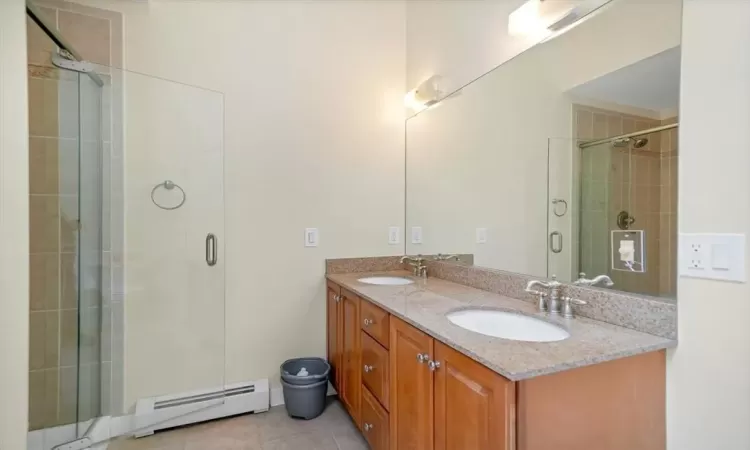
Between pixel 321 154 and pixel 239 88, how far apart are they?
63 cm

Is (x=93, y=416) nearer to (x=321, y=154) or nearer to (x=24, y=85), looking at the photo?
(x=24, y=85)

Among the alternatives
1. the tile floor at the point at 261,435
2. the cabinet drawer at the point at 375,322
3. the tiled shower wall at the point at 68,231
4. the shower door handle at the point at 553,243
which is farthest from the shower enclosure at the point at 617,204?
the tiled shower wall at the point at 68,231

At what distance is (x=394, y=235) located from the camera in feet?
8.55

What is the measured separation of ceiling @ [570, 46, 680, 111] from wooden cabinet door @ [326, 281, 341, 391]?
1606mm

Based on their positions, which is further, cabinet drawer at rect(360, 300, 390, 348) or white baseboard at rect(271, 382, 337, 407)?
white baseboard at rect(271, 382, 337, 407)

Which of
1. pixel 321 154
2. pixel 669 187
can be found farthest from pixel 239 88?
pixel 669 187

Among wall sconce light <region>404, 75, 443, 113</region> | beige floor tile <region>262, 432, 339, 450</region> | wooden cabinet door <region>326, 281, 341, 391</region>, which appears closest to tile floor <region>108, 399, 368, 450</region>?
beige floor tile <region>262, 432, 339, 450</region>

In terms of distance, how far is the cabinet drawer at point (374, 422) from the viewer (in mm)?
1556

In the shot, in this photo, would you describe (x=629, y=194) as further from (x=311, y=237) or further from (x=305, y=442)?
(x=305, y=442)

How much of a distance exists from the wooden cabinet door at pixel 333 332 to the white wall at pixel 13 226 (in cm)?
137

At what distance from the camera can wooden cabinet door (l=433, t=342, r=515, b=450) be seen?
88 centimetres

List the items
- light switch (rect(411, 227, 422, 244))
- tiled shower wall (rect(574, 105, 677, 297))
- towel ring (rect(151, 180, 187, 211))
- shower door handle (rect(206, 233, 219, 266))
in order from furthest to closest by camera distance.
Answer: light switch (rect(411, 227, 422, 244)), shower door handle (rect(206, 233, 219, 266)), towel ring (rect(151, 180, 187, 211)), tiled shower wall (rect(574, 105, 677, 297))

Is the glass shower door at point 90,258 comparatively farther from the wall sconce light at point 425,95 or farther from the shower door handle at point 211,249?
the wall sconce light at point 425,95

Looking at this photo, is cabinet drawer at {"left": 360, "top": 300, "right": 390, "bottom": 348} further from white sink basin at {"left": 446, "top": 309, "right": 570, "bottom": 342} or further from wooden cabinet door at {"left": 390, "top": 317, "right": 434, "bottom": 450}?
white sink basin at {"left": 446, "top": 309, "right": 570, "bottom": 342}
